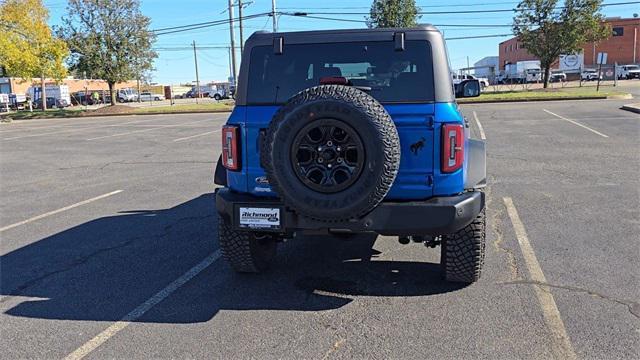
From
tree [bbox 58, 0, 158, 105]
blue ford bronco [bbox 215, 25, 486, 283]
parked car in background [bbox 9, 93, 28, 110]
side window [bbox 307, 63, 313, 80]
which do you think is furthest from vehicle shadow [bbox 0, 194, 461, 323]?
parked car in background [bbox 9, 93, 28, 110]

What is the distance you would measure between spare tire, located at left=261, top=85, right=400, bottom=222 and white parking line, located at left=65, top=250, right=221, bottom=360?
1420 mm

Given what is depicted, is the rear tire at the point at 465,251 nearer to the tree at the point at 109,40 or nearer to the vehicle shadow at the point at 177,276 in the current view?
the vehicle shadow at the point at 177,276

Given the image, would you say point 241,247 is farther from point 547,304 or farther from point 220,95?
point 220,95

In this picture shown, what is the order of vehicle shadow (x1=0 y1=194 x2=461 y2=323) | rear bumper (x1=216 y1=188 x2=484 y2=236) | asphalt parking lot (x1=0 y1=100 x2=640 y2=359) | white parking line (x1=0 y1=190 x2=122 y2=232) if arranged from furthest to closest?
1. white parking line (x1=0 y1=190 x2=122 y2=232)
2. vehicle shadow (x1=0 y1=194 x2=461 y2=323)
3. rear bumper (x1=216 y1=188 x2=484 y2=236)
4. asphalt parking lot (x1=0 y1=100 x2=640 y2=359)

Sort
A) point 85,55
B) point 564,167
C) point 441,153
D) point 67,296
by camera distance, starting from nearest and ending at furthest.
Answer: point 441,153 < point 67,296 < point 564,167 < point 85,55

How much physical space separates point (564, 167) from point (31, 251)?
835cm

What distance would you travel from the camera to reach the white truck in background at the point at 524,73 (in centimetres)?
6635

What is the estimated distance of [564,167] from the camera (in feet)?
30.9

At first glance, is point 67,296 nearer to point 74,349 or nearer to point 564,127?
point 74,349

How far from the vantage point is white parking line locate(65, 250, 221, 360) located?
11.2 feet

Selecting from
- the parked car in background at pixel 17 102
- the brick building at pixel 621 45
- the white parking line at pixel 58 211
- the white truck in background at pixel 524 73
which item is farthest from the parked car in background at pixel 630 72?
the parked car in background at pixel 17 102

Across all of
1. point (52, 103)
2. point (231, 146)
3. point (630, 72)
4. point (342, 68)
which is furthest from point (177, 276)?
point (630, 72)

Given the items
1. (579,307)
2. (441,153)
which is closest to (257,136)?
(441,153)

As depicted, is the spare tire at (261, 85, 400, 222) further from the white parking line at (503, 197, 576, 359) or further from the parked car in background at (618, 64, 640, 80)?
the parked car in background at (618, 64, 640, 80)
